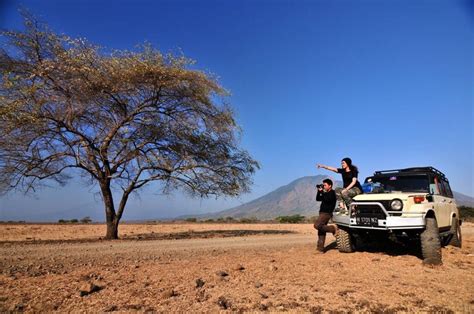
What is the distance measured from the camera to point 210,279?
7.23 meters

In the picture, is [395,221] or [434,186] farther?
[434,186]

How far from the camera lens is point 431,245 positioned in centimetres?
917

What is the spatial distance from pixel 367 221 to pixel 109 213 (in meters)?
12.7

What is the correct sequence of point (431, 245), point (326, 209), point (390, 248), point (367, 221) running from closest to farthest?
point (431, 245) < point (367, 221) < point (326, 209) < point (390, 248)

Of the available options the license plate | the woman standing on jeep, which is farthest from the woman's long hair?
the license plate

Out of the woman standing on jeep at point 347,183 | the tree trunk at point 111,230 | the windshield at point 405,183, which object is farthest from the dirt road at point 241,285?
the tree trunk at point 111,230

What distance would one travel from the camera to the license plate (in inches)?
385

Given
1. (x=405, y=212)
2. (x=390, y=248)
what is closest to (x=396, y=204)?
(x=405, y=212)

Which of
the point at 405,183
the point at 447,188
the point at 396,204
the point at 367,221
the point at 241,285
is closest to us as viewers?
the point at 241,285

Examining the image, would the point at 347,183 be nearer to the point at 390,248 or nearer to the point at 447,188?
the point at 390,248

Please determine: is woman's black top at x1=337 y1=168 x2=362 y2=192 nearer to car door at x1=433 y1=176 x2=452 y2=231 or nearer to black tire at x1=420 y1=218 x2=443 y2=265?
car door at x1=433 y1=176 x2=452 y2=231

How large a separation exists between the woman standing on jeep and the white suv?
0.38 meters

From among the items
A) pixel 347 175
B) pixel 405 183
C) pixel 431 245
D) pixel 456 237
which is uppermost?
pixel 347 175

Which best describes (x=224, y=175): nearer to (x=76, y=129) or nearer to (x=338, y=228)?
(x=76, y=129)
